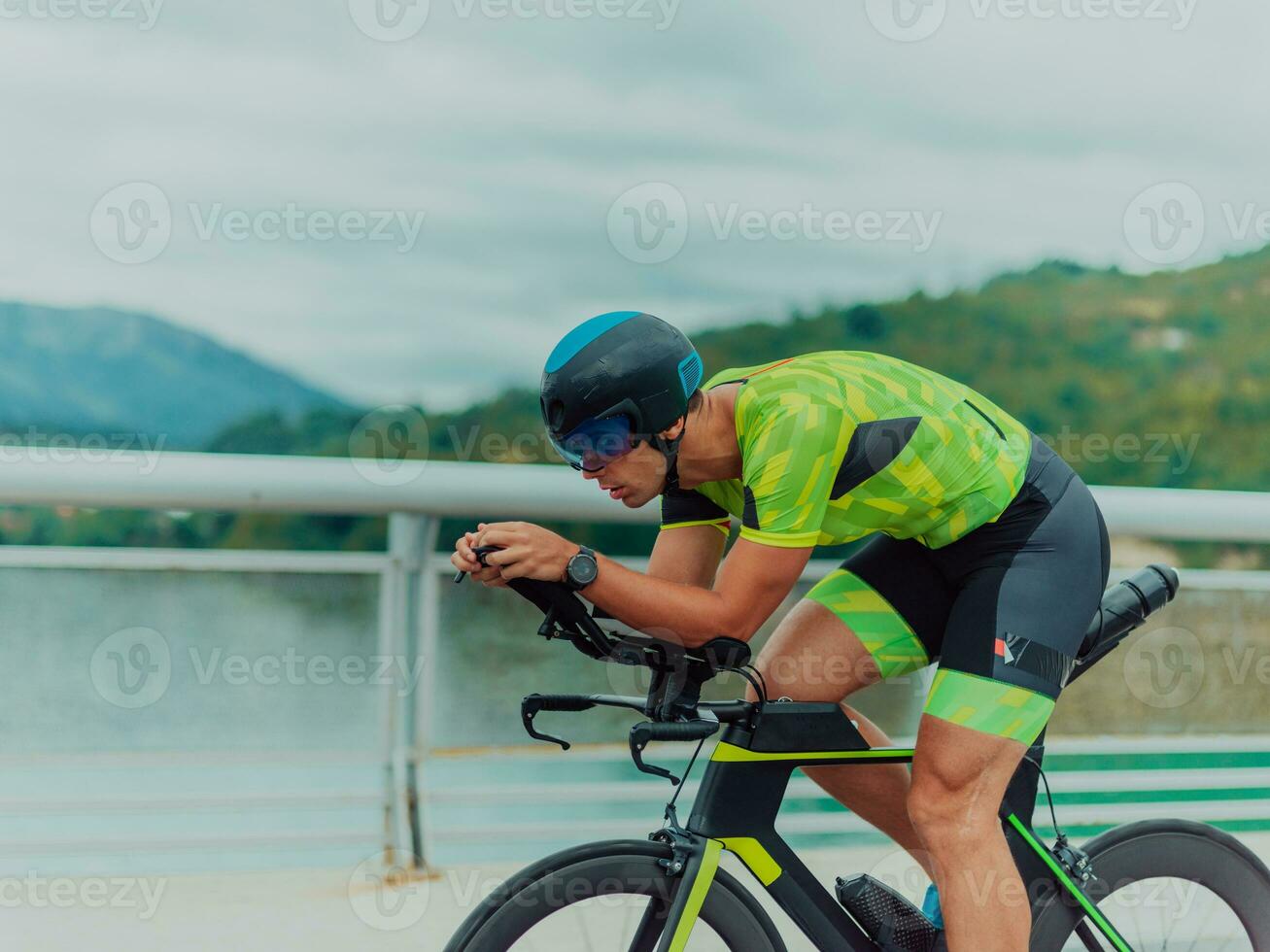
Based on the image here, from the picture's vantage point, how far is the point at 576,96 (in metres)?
58.8

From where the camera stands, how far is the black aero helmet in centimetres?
197

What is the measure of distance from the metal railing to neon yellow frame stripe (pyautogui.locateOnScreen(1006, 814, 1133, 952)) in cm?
146

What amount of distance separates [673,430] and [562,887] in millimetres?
717

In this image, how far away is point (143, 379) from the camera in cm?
5434

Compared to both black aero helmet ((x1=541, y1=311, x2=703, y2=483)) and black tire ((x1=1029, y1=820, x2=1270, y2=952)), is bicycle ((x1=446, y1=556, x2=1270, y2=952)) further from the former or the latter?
black aero helmet ((x1=541, y1=311, x2=703, y2=483))

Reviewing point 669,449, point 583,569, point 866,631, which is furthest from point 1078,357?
point 583,569

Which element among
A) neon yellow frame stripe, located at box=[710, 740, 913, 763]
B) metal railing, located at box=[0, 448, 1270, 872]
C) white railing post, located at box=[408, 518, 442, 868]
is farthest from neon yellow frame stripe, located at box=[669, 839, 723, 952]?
white railing post, located at box=[408, 518, 442, 868]

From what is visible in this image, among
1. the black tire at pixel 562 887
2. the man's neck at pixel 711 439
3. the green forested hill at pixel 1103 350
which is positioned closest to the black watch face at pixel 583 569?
the man's neck at pixel 711 439

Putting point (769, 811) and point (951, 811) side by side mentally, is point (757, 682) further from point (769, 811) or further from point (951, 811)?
point (951, 811)

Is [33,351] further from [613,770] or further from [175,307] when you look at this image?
[613,770]

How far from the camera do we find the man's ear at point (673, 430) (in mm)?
2055

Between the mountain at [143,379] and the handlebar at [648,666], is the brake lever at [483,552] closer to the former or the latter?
the handlebar at [648,666]

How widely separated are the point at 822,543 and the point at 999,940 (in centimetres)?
71

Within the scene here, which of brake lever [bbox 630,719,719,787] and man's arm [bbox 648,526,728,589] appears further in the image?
man's arm [bbox 648,526,728,589]
